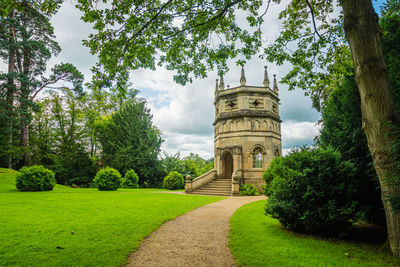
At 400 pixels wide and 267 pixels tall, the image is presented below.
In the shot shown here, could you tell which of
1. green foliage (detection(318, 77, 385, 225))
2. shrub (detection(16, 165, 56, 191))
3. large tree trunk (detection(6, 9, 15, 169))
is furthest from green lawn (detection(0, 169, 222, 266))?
large tree trunk (detection(6, 9, 15, 169))

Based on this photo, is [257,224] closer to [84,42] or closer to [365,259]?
[365,259]

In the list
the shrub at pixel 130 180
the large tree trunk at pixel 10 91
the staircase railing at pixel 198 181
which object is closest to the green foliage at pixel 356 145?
the staircase railing at pixel 198 181

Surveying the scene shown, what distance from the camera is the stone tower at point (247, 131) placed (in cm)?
2072

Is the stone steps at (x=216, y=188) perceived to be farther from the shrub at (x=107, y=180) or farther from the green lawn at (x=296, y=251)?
the green lawn at (x=296, y=251)

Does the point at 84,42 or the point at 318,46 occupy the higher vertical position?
the point at 318,46

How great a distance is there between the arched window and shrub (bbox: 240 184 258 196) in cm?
266

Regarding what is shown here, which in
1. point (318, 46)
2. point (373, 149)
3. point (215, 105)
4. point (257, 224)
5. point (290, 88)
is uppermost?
point (215, 105)

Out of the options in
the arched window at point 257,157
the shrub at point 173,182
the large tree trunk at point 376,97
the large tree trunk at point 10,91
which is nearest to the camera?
the large tree trunk at point 376,97

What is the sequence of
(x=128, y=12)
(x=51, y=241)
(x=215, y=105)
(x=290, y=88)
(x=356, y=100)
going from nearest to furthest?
(x=51, y=241)
(x=356, y=100)
(x=128, y=12)
(x=290, y=88)
(x=215, y=105)

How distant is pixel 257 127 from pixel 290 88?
43.8 feet

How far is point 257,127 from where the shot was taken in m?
21.3

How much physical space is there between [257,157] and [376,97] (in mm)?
17566

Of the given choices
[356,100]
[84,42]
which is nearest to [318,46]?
[356,100]

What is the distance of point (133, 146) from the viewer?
2708 centimetres
